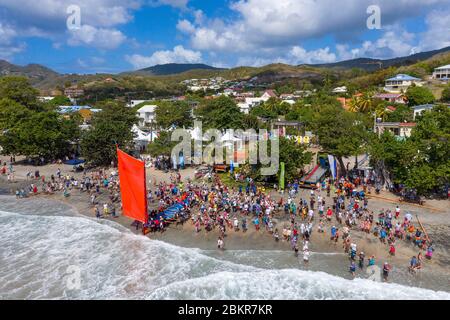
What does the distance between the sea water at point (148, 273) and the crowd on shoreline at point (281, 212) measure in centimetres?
139

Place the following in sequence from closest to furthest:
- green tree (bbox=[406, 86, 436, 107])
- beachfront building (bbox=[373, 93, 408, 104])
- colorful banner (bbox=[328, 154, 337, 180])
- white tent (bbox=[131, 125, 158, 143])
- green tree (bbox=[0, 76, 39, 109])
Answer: colorful banner (bbox=[328, 154, 337, 180]), white tent (bbox=[131, 125, 158, 143]), green tree (bbox=[0, 76, 39, 109]), green tree (bbox=[406, 86, 436, 107]), beachfront building (bbox=[373, 93, 408, 104])

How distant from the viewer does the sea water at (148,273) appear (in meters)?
17.5

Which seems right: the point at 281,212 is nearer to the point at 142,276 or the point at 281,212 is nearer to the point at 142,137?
the point at 142,276

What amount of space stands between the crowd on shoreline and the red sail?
43.3 inches

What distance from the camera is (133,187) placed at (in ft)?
80.3

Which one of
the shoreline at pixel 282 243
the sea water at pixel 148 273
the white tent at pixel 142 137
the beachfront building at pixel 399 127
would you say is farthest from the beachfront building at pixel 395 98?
the sea water at pixel 148 273

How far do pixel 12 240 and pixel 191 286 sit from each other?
1413 cm

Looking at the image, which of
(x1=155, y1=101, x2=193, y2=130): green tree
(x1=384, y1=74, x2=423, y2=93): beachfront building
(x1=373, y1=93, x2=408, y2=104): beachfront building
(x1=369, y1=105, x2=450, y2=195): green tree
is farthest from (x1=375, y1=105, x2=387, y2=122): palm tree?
(x1=384, y1=74, x2=423, y2=93): beachfront building

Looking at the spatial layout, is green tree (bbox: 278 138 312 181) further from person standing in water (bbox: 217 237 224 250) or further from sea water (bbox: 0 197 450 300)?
sea water (bbox: 0 197 450 300)

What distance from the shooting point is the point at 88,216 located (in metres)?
28.3

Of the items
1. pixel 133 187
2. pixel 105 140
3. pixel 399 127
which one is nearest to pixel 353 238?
pixel 133 187

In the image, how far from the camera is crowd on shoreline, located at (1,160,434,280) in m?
21.3

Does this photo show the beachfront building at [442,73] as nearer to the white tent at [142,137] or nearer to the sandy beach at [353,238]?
the white tent at [142,137]

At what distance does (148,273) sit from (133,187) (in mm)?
6805
